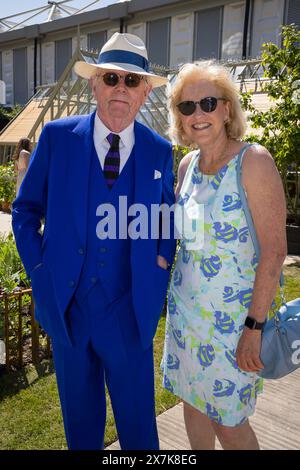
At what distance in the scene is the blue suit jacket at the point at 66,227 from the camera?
177cm

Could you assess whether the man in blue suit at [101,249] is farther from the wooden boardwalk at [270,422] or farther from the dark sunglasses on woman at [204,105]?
the wooden boardwalk at [270,422]

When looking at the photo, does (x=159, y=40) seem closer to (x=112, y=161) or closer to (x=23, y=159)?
(x=23, y=159)

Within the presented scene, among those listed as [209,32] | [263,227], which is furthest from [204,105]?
[209,32]

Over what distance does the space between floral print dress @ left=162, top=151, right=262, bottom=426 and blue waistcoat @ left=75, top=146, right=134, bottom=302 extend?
12.3 inches

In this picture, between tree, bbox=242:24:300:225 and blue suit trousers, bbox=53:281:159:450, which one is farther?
tree, bbox=242:24:300:225

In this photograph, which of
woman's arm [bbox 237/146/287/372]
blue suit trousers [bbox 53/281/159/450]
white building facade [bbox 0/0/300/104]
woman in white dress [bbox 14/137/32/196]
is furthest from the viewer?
white building facade [bbox 0/0/300/104]

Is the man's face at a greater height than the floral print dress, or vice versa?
the man's face

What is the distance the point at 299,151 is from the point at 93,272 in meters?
6.74

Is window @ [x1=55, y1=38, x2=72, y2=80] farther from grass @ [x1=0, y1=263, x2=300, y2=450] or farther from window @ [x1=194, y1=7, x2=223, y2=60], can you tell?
grass @ [x1=0, y1=263, x2=300, y2=450]

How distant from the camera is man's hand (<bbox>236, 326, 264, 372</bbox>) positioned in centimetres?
177

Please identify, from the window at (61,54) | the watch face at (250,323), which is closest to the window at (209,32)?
the window at (61,54)

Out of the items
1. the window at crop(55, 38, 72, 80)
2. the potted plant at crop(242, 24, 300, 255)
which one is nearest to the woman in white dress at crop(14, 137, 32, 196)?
the potted plant at crop(242, 24, 300, 255)

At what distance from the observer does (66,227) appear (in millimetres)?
1784

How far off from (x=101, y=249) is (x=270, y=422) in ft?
5.79
